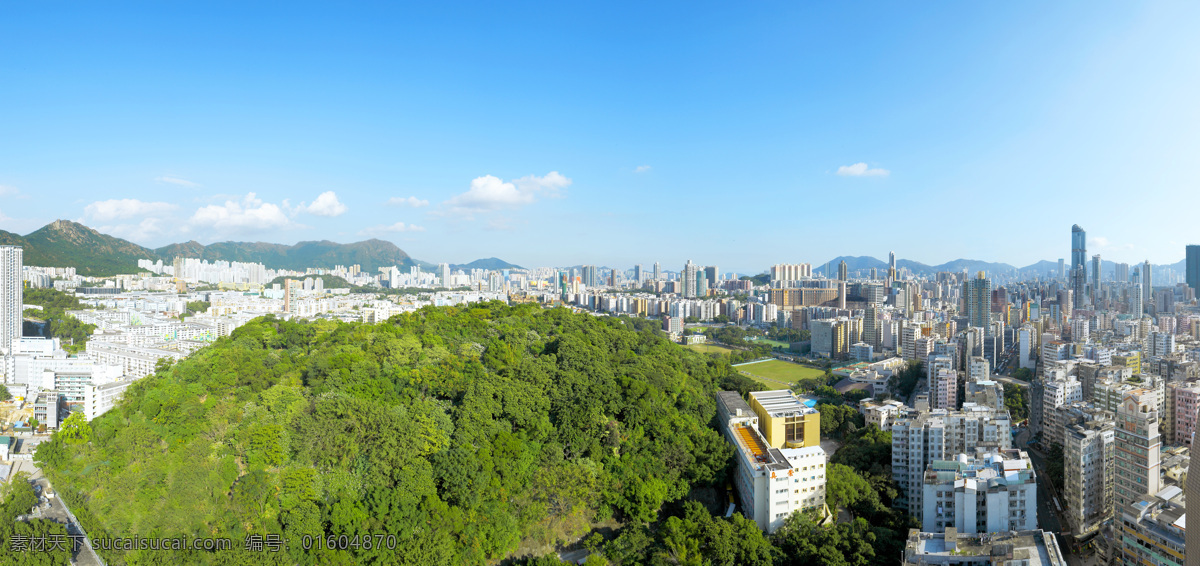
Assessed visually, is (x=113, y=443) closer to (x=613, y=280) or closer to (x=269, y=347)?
(x=269, y=347)

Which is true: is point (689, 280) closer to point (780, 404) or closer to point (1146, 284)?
point (1146, 284)

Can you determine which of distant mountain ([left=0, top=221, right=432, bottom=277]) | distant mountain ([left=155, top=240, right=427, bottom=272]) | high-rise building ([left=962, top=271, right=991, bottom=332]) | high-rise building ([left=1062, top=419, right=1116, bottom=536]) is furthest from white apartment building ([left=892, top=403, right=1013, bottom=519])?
distant mountain ([left=155, top=240, right=427, bottom=272])

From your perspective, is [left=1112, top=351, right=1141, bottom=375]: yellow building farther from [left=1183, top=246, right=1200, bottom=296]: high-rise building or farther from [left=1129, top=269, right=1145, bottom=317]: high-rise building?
[left=1129, top=269, right=1145, bottom=317]: high-rise building

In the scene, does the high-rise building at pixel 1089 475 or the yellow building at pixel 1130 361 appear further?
the yellow building at pixel 1130 361

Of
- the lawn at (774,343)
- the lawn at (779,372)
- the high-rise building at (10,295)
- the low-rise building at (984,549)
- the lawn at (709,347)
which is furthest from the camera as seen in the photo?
the lawn at (774,343)

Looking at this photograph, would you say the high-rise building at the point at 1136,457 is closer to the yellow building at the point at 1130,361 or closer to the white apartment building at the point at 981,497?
the white apartment building at the point at 981,497

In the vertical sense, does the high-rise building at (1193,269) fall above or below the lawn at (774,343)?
above

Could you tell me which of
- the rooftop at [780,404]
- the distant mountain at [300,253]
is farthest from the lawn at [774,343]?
the distant mountain at [300,253]

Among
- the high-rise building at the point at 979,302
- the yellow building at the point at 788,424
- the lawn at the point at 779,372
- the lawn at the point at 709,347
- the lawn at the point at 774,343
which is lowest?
the lawn at the point at 779,372
